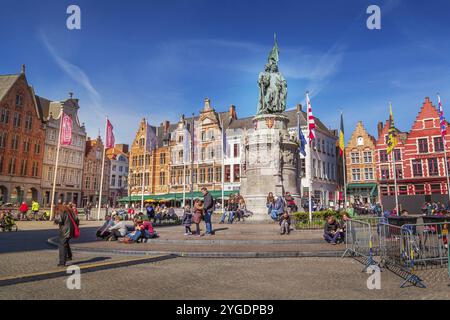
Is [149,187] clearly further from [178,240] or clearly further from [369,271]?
[369,271]

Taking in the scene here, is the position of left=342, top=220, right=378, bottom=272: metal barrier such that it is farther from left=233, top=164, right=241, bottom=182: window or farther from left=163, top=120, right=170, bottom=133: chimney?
left=163, top=120, right=170, bottom=133: chimney

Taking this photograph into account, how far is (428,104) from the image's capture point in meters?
48.1

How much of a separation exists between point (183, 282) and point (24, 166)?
5184 cm

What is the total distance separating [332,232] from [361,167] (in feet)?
147

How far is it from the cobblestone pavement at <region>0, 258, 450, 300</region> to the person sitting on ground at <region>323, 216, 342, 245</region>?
3.18 meters

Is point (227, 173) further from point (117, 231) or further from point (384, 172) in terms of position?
point (117, 231)

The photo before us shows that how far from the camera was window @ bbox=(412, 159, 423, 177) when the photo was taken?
47.8 metres

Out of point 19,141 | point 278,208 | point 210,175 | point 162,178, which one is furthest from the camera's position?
point 162,178

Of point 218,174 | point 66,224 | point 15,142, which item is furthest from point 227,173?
point 66,224

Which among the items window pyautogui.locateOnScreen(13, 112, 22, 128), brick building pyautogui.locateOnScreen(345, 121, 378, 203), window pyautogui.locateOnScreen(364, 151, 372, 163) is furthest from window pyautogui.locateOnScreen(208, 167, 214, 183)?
window pyautogui.locateOnScreen(13, 112, 22, 128)

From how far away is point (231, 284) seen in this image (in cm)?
675

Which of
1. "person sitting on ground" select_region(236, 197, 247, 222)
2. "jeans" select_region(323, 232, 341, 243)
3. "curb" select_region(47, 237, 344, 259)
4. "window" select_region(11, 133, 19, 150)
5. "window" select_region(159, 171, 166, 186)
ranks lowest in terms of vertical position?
"curb" select_region(47, 237, 344, 259)

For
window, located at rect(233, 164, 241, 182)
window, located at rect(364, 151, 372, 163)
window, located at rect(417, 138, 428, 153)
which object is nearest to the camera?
window, located at rect(417, 138, 428, 153)

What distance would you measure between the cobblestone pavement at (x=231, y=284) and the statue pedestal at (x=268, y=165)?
1124 cm
